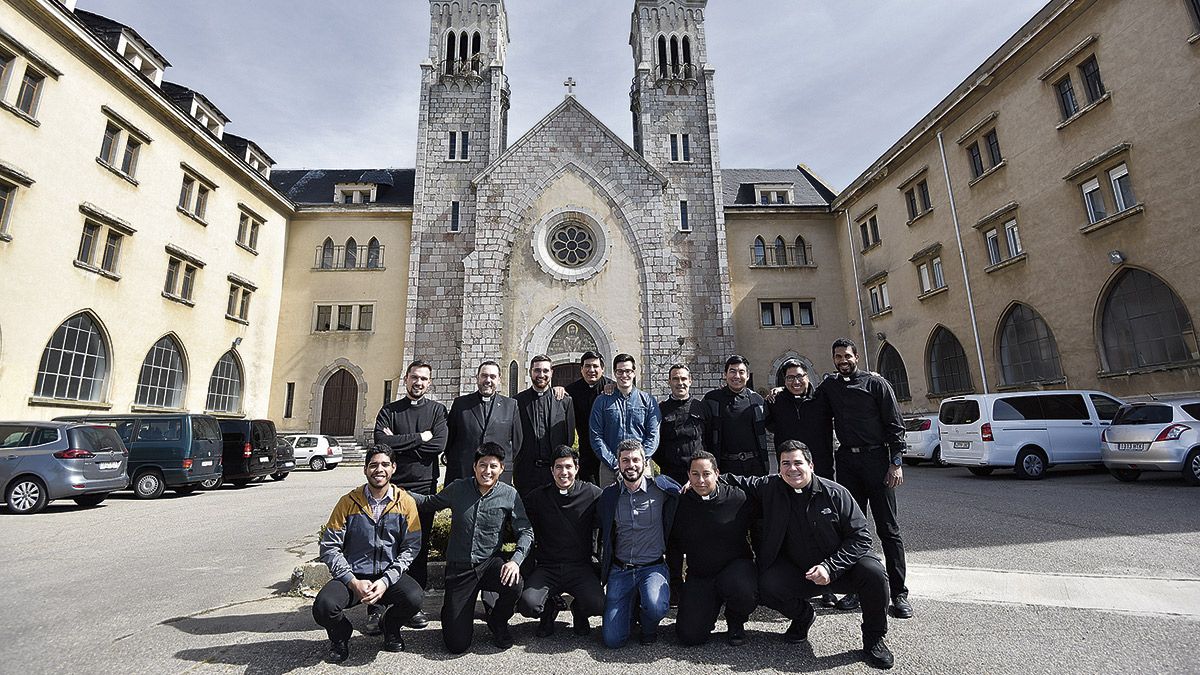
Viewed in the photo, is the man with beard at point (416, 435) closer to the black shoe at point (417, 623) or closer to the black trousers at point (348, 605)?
the black shoe at point (417, 623)

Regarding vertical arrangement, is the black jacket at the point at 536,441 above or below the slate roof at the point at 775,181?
below

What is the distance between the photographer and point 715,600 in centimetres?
386

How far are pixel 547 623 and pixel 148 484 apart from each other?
38.6ft

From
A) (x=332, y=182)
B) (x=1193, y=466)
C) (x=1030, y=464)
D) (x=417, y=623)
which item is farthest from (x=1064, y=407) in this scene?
(x=332, y=182)

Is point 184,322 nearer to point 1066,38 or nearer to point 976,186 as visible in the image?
point 976,186

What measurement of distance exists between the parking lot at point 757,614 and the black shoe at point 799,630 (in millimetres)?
101

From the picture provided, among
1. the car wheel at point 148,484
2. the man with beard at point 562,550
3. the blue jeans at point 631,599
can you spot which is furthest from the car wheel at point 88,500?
the blue jeans at point 631,599

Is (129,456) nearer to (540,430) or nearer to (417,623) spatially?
(417,623)

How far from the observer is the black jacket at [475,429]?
518cm

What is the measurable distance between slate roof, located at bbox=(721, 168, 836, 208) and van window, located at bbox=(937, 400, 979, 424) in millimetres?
14383

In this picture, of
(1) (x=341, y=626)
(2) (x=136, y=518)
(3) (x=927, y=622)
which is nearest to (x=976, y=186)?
(3) (x=927, y=622)

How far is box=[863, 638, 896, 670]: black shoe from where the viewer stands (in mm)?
3293

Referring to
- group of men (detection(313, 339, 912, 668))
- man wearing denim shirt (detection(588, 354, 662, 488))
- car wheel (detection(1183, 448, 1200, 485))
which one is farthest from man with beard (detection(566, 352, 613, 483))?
car wheel (detection(1183, 448, 1200, 485))

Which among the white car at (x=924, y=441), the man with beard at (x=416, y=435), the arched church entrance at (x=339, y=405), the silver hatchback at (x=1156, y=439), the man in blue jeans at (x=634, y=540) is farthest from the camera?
the arched church entrance at (x=339, y=405)
